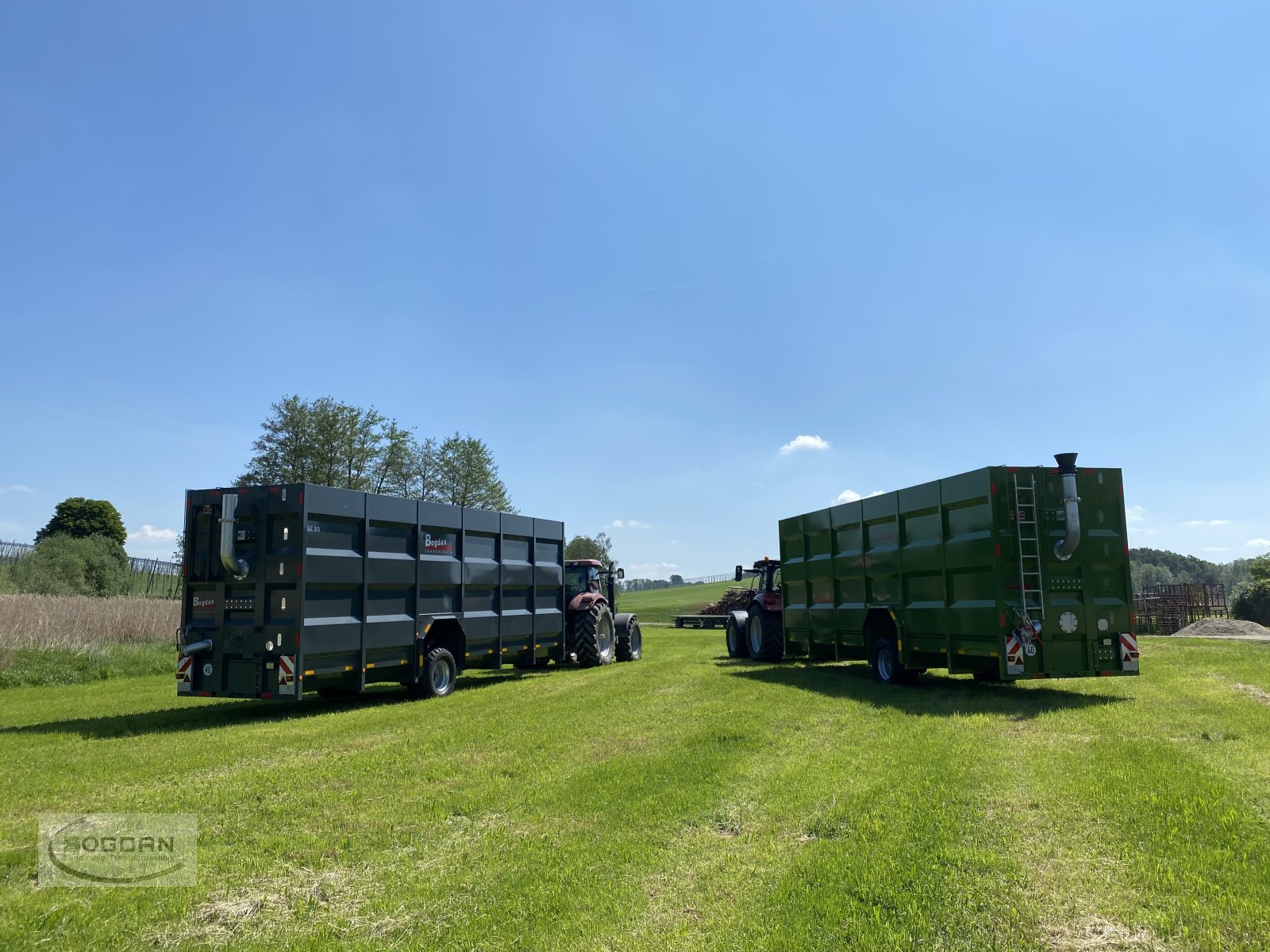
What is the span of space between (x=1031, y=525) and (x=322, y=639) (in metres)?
10.2

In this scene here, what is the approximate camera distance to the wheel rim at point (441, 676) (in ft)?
45.5

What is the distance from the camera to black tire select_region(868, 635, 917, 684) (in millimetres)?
13805

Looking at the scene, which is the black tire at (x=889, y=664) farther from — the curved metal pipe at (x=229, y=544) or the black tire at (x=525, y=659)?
the curved metal pipe at (x=229, y=544)

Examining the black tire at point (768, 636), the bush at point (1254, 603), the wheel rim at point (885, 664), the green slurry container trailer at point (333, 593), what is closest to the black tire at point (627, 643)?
the black tire at point (768, 636)

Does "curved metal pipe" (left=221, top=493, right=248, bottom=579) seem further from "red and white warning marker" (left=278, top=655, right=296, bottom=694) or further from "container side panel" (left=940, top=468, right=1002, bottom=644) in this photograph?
"container side panel" (left=940, top=468, right=1002, bottom=644)

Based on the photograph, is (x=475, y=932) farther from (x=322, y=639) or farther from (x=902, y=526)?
(x=902, y=526)

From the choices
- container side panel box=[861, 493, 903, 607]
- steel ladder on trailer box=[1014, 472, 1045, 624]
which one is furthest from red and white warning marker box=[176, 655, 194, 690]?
steel ladder on trailer box=[1014, 472, 1045, 624]

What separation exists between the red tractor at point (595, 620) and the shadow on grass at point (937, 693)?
3405 mm

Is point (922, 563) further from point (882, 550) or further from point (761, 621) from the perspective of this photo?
point (761, 621)

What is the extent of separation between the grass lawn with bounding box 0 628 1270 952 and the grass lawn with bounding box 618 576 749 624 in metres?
45.2

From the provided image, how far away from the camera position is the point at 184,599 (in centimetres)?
1204

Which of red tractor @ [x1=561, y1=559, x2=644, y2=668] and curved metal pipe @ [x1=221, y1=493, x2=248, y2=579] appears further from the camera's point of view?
red tractor @ [x1=561, y1=559, x2=644, y2=668]

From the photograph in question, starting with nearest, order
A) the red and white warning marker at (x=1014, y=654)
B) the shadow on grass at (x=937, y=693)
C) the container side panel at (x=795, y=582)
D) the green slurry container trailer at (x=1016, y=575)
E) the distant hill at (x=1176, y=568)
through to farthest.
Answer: the shadow on grass at (x=937, y=693) < the red and white warning marker at (x=1014, y=654) < the green slurry container trailer at (x=1016, y=575) < the container side panel at (x=795, y=582) < the distant hill at (x=1176, y=568)

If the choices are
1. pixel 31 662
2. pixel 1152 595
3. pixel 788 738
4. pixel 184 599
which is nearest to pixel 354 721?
pixel 184 599
